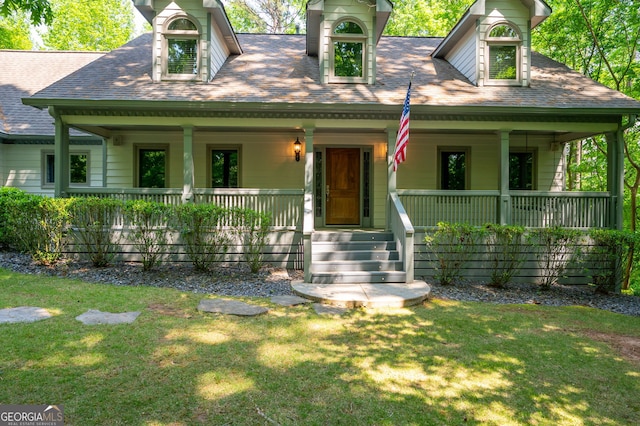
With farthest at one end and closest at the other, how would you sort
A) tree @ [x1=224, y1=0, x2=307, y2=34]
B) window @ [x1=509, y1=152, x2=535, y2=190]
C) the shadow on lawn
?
tree @ [x1=224, y1=0, x2=307, y2=34] < window @ [x1=509, y1=152, x2=535, y2=190] < the shadow on lawn

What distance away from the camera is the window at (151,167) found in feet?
36.4

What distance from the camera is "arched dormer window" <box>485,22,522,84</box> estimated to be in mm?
9547

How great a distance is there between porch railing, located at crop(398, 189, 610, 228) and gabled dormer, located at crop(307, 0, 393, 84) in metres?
3.07

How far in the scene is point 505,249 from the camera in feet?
26.2

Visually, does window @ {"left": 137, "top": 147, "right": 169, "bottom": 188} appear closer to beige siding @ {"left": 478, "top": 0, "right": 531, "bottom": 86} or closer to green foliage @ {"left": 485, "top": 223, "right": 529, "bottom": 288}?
green foliage @ {"left": 485, "top": 223, "right": 529, "bottom": 288}

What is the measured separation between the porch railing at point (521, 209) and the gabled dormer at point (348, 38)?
3.07m

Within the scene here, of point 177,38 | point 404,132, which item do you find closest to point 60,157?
point 177,38

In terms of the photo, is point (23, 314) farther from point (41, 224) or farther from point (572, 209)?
point (572, 209)

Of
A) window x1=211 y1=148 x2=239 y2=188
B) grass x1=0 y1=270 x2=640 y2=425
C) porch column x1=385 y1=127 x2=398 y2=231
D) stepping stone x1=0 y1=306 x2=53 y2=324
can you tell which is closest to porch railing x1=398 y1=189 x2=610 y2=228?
porch column x1=385 y1=127 x2=398 y2=231

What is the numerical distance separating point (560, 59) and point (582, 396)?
13676 millimetres

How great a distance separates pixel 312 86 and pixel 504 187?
4818mm

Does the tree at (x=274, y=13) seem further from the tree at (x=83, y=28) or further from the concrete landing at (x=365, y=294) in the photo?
the concrete landing at (x=365, y=294)

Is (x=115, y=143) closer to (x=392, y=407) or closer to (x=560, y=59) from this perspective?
(x=392, y=407)

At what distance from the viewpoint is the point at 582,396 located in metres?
3.50
